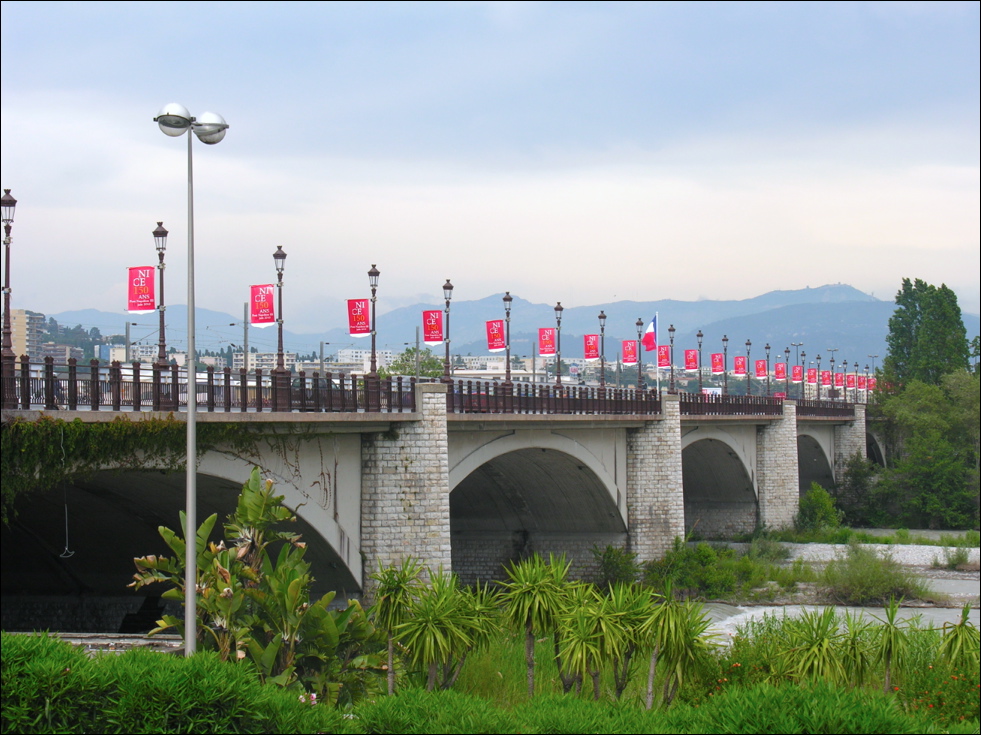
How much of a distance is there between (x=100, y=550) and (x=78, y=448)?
39.2 ft

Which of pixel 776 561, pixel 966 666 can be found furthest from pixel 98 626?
pixel 776 561

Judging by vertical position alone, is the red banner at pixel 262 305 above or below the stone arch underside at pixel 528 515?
above

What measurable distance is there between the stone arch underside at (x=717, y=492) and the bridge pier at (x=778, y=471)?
2.42 ft

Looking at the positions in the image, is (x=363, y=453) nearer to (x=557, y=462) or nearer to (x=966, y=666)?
(x=557, y=462)

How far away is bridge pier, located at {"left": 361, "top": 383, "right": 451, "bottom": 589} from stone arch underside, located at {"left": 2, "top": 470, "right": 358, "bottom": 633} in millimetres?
1395

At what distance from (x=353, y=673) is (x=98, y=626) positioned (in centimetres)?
1660

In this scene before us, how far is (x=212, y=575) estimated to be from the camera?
16469 mm

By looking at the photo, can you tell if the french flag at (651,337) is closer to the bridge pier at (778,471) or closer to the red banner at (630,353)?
the red banner at (630,353)

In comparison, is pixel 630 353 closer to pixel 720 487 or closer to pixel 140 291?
pixel 720 487

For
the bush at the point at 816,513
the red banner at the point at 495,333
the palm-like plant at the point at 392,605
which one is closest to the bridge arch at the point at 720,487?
the bush at the point at 816,513

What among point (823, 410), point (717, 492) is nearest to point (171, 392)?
point (717, 492)

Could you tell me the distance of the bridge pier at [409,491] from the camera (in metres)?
27.4

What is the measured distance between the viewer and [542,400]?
120 ft

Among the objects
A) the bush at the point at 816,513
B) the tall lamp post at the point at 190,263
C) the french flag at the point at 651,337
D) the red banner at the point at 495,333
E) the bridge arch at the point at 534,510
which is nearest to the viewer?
the tall lamp post at the point at 190,263
